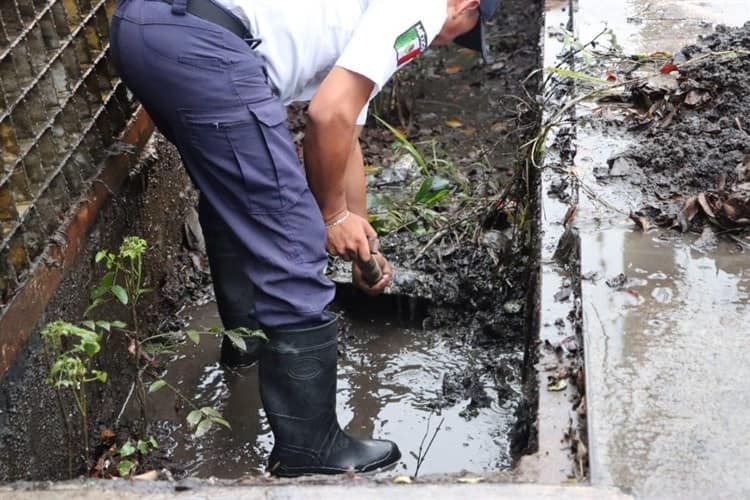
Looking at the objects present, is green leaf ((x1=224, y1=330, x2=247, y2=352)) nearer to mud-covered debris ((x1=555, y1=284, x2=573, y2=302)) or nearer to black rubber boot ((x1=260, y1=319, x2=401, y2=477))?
black rubber boot ((x1=260, y1=319, x2=401, y2=477))

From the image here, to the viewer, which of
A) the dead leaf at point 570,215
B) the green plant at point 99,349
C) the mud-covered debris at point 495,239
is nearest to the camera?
the green plant at point 99,349

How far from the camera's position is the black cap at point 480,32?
300 cm

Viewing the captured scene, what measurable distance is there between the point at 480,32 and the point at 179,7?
1000 mm

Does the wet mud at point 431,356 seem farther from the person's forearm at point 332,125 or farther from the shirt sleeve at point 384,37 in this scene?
the shirt sleeve at point 384,37

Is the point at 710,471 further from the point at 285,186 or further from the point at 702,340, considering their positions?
the point at 285,186

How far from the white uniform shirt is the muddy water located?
4.18ft

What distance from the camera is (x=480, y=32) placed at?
123 inches

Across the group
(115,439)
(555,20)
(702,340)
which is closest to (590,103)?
(555,20)

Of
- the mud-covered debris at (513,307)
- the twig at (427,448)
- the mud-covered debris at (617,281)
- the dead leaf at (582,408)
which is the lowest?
the twig at (427,448)

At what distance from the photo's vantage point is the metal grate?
9.26ft

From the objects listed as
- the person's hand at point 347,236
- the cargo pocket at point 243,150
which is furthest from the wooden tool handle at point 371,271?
the cargo pocket at point 243,150

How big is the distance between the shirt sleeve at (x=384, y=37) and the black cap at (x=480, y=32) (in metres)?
0.27

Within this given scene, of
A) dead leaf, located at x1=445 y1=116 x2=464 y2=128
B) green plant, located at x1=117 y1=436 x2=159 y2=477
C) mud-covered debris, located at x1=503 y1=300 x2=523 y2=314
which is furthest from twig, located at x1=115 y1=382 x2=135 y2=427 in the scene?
dead leaf, located at x1=445 y1=116 x2=464 y2=128

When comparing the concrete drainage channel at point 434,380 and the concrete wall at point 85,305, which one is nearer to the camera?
the concrete drainage channel at point 434,380
